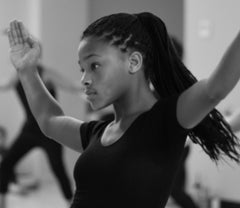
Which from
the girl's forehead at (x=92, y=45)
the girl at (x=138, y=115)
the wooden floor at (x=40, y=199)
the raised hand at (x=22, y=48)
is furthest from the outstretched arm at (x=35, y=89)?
the wooden floor at (x=40, y=199)

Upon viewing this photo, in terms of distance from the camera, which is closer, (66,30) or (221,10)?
(221,10)

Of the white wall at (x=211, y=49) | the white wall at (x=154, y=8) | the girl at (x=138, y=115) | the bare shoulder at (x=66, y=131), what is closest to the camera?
the girl at (x=138, y=115)

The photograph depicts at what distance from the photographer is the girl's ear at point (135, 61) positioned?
3.81 ft

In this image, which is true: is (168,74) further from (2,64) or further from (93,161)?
(2,64)

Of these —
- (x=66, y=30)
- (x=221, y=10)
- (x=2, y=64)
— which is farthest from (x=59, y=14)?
(x=221, y=10)

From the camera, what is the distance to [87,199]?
118cm

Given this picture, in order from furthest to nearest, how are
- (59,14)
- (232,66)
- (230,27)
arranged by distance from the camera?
(59,14) < (230,27) < (232,66)

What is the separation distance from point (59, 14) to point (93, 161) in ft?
15.4

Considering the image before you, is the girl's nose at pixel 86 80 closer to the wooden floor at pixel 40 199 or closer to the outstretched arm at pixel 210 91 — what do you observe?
the outstretched arm at pixel 210 91

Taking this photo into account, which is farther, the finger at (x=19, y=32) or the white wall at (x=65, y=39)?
the white wall at (x=65, y=39)

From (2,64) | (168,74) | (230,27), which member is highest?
(168,74)

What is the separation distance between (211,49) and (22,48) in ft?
8.82

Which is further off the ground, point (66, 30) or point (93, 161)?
point (93, 161)

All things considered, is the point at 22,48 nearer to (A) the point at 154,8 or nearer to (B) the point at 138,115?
(B) the point at 138,115
